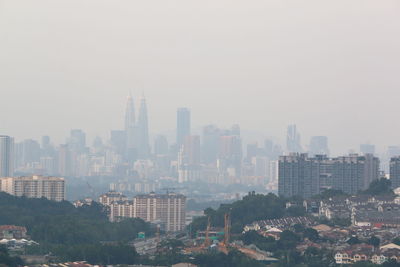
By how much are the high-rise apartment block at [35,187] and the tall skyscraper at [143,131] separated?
6355 cm

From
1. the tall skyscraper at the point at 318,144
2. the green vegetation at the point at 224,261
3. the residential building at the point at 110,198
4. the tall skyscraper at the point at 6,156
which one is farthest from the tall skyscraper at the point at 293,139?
the green vegetation at the point at 224,261

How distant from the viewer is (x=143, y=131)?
417 ft

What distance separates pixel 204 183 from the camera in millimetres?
108750

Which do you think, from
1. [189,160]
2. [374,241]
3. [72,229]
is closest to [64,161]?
[189,160]

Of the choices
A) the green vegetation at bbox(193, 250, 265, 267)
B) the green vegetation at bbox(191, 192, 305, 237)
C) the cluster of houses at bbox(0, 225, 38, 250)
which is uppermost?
the green vegetation at bbox(191, 192, 305, 237)

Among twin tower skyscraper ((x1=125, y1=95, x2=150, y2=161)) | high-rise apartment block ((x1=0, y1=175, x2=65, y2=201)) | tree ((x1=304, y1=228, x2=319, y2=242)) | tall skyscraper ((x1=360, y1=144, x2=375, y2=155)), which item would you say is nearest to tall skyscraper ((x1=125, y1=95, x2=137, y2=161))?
twin tower skyscraper ((x1=125, y1=95, x2=150, y2=161))

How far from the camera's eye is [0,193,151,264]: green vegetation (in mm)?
32812

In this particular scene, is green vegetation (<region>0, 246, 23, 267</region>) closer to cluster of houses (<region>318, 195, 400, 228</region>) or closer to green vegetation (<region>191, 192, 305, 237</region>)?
green vegetation (<region>191, 192, 305, 237</region>)

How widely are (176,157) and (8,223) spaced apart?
7790 cm

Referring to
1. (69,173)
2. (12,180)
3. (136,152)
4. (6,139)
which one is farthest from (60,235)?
(136,152)

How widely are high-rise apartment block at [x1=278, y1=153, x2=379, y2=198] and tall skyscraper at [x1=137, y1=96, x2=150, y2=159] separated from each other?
65.8 m

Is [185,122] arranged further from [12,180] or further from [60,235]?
[60,235]

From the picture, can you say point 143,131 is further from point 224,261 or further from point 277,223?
point 224,261

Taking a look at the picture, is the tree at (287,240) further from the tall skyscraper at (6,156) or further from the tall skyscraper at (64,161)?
the tall skyscraper at (64,161)
